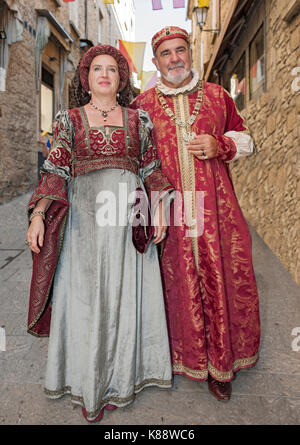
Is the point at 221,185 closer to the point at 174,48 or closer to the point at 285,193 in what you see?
the point at 174,48

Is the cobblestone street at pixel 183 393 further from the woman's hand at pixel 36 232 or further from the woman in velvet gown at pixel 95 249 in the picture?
the woman's hand at pixel 36 232

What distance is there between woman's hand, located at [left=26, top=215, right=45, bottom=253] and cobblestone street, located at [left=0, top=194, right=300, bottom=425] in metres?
0.90

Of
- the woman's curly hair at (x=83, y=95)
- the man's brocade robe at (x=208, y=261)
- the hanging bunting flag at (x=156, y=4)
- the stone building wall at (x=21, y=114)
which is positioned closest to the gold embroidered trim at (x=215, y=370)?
the man's brocade robe at (x=208, y=261)

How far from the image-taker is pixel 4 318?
2.79m

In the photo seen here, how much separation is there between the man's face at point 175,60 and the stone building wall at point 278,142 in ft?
6.98

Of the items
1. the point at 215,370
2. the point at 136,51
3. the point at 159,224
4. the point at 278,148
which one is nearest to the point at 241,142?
the point at 159,224

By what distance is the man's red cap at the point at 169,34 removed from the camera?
6.05ft

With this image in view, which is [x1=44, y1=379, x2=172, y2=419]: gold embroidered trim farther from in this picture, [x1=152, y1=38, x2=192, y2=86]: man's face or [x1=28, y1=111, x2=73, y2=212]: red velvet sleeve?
[x1=152, y1=38, x2=192, y2=86]: man's face

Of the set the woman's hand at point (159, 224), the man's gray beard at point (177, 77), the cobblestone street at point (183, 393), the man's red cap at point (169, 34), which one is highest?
the man's red cap at point (169, 34)

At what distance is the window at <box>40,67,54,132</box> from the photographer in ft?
30.6

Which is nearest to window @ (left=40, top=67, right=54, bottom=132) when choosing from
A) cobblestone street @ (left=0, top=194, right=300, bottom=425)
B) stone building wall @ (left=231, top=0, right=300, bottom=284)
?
stone building wall @ (left=231, top=0, right=300, bottom=284)

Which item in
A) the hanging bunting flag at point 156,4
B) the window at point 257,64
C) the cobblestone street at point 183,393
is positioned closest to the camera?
the cobblestone street at point 183,393
